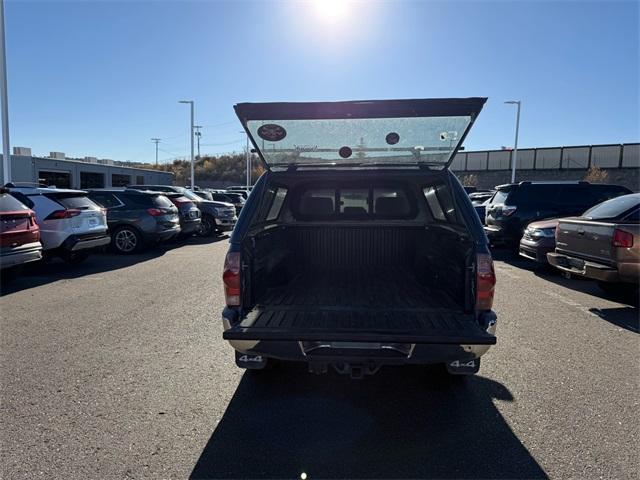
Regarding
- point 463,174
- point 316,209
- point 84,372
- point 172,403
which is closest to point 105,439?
point 172,403

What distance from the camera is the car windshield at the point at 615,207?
593 cm

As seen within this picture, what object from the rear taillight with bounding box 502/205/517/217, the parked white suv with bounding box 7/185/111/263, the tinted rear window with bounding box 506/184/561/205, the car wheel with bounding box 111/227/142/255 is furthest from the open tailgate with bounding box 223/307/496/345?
the car wheel with bounding box 111/227/142/255

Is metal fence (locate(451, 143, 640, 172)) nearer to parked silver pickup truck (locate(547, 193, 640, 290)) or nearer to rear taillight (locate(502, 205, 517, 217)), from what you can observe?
rear taillight (locate(502, 205, 517, 217))

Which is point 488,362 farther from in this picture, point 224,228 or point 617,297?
point 224,228

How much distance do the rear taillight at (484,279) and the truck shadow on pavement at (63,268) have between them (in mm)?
6833

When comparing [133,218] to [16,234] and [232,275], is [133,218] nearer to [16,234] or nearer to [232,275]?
[16,234]

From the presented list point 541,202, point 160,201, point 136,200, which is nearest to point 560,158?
point 541,202

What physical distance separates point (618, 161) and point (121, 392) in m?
42.8

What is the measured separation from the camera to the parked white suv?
7.82 m

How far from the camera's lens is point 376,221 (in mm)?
4918

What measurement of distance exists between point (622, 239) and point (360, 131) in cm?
410

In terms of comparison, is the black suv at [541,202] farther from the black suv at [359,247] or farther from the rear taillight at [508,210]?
the black suv at [359,247]

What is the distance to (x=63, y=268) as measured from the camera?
8.69m

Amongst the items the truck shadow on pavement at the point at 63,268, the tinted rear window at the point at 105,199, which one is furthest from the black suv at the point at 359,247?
the tinted rear window at the point at 105,199
